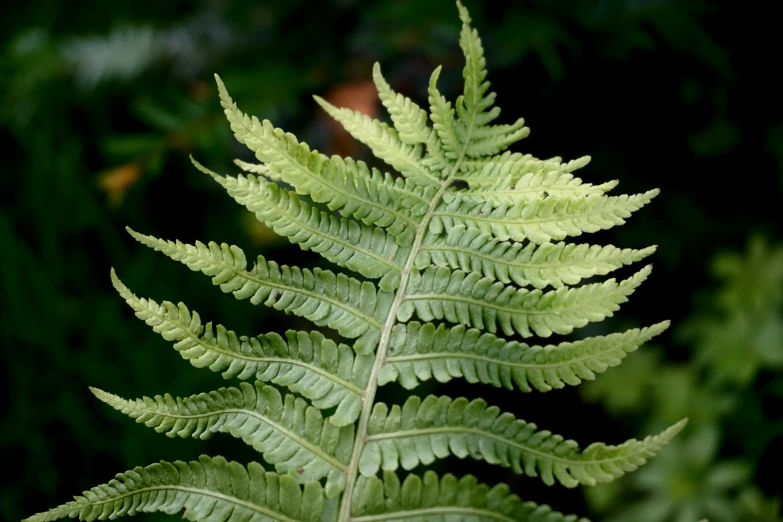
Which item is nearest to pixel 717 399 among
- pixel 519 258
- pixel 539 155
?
pixel 539 155

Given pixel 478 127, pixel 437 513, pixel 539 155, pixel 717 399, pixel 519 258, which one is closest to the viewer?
pixel 437 513

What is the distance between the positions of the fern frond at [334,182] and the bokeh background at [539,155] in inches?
51.3

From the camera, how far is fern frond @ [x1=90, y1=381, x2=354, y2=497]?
0.95 metres

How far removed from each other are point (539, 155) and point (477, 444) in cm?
172

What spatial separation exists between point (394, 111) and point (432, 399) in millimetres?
490

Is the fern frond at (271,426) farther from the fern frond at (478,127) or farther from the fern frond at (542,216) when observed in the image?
the fern frond at (478,127)

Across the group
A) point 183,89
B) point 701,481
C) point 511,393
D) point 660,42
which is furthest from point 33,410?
point 660,42

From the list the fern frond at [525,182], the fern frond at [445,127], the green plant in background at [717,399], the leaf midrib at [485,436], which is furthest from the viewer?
the green plant in background at [717,399]

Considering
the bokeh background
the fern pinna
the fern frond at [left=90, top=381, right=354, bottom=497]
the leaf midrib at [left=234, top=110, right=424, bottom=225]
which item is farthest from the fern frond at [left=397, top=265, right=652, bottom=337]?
the bokeh background

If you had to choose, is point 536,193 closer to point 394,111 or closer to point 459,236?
point 459,236

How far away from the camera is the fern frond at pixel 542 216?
3.15 feet

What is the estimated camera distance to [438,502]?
3.04 feet

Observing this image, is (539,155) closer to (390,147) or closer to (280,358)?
(390,147)

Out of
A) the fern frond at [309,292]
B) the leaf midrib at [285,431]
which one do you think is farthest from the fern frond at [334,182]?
the leaf midrib at [285,431]
